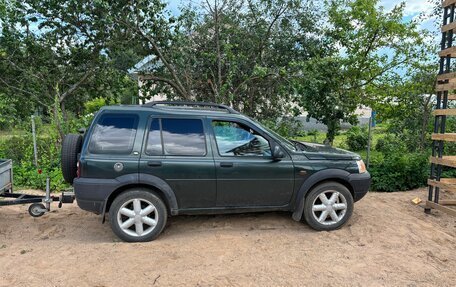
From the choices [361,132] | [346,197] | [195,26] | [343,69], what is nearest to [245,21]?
[195,26]

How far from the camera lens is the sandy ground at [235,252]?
12.0 ft

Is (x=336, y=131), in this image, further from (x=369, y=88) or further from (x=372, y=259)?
(x=372, y=259)

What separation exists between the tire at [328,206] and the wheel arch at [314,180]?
62 millimetres

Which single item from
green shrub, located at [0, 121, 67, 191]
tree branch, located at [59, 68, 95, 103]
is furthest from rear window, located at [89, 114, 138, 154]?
tree branch, located at [59, 68, 95, 103]

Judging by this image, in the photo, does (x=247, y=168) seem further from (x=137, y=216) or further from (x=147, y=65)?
(x=147, y=65)

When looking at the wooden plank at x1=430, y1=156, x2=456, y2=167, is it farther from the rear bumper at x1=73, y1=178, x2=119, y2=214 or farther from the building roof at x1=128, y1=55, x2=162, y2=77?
the building roof at x1=128, y1=55, x2=162, y2=77

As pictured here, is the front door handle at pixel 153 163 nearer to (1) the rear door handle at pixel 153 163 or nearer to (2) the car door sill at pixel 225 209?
(1) the rear door handle at pixel 153 163

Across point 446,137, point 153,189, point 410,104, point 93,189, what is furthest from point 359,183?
point 410,104

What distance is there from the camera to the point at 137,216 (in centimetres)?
451

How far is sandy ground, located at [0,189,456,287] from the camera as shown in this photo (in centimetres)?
365

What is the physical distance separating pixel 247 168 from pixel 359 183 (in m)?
1.65

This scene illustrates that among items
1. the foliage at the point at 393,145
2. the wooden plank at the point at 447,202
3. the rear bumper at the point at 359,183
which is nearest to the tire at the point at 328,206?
the rear bumper at the point at 359,183

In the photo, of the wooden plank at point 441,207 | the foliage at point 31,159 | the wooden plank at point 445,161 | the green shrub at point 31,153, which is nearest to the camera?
the wooden plank at point 441,207

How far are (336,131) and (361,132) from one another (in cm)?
551
